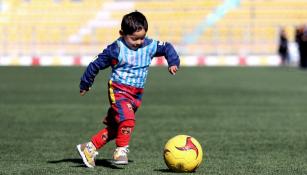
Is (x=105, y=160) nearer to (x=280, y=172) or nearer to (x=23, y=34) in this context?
(x=280, y=172)

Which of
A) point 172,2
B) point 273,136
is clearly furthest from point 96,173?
point 172,2

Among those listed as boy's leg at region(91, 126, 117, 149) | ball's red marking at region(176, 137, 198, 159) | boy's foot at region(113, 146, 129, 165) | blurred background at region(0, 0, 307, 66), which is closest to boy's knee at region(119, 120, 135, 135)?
boy's foot at region(113, 146, 129, 165)

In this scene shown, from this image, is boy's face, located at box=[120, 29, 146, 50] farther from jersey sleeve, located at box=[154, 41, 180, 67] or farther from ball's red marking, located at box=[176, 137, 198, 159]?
ball's red marking, located at box=[176, 137, 198, 159]

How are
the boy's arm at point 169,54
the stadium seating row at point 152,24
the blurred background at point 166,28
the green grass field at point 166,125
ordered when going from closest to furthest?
the boy's arm at point 169,54 → the green grass field at point 166,125 → the blurred background at point 166,28 → the stadium seating row at point 152,24

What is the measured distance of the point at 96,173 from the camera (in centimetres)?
731

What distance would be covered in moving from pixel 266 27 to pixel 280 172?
107 ft

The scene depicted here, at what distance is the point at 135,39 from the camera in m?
7.50

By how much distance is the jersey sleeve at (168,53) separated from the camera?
25.3 ft

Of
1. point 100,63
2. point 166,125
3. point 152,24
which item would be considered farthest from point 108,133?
point 152,24

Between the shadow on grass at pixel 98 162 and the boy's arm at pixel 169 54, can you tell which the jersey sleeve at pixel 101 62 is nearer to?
the boy's arm at pixel 169 54

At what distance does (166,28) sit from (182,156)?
31862 millimetres

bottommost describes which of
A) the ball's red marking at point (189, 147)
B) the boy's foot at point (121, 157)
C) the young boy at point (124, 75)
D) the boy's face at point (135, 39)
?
the boy's foot at point (121, 157)

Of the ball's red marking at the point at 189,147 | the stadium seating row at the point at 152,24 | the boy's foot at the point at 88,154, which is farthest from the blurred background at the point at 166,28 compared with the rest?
the ball's red marking at the point at 189,147

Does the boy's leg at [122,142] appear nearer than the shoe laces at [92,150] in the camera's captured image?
Yes
